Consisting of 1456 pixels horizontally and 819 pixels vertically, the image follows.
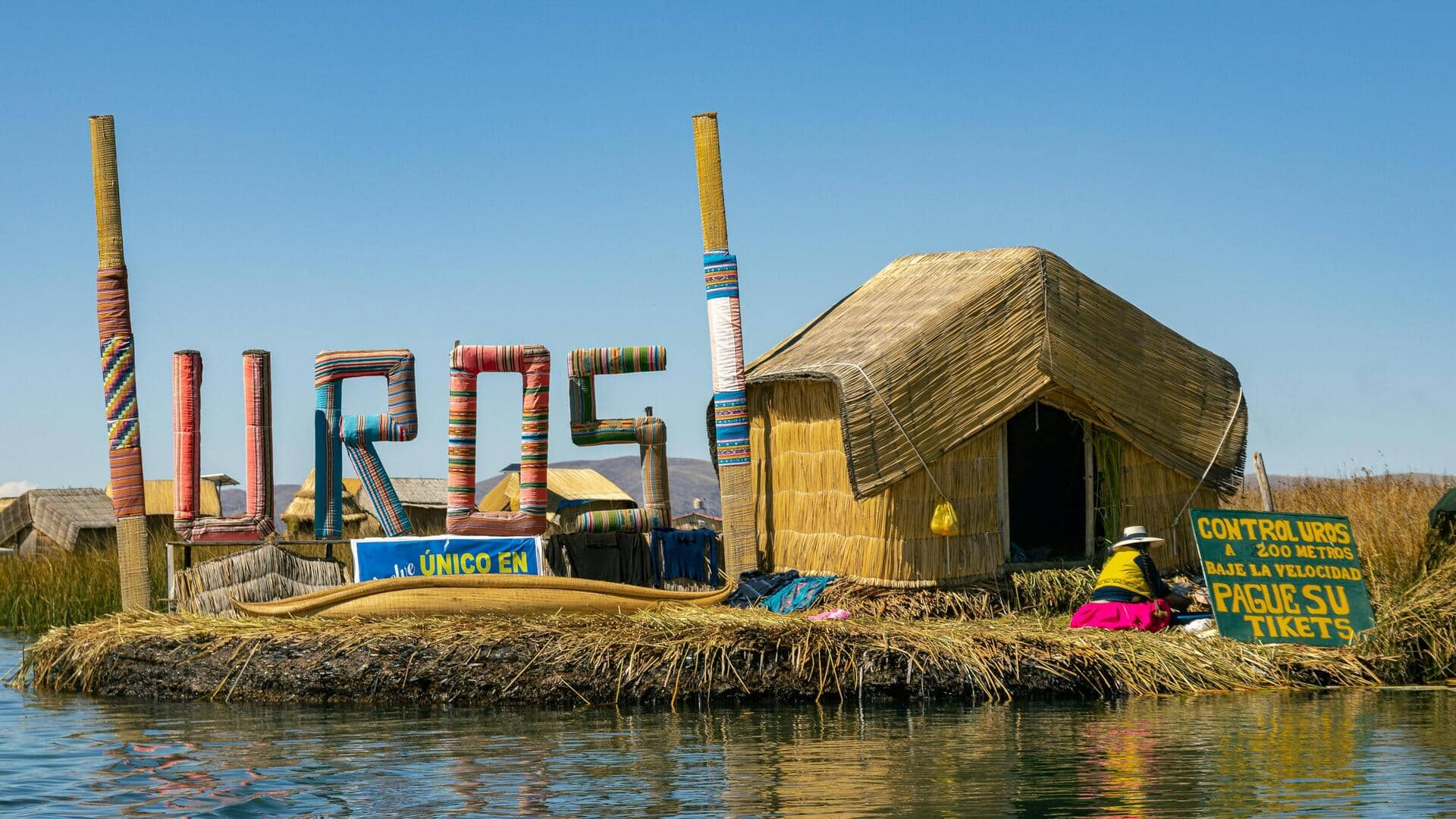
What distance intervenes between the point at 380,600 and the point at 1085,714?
5.91m

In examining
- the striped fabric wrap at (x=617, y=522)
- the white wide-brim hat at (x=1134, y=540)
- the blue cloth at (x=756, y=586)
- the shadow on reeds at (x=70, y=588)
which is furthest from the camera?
the shadow on reeds at (x=70, y=588)

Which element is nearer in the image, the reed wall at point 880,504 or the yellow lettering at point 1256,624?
the yellow lettering at point 1256,624

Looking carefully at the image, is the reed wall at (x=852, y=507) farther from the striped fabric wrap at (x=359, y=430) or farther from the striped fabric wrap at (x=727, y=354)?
the striped fabric wrap at (x=359, y=430)

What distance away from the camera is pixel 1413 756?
889cm

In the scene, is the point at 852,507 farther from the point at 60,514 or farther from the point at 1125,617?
the point at 60,514

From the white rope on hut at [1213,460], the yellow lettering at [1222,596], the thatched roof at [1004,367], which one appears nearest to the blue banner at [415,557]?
the thatched roof at [1004,367]

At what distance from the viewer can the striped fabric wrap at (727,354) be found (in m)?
15.7

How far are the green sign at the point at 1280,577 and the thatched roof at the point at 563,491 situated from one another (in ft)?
77.8

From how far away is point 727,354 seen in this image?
15.7 metres

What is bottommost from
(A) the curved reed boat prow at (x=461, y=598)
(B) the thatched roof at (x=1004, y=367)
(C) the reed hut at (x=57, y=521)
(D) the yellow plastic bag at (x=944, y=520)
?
(A) the curved reed boat prow at (x=461, y=598)

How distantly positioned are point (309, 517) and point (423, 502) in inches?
173

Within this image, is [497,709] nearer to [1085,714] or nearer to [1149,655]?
[1085,714]

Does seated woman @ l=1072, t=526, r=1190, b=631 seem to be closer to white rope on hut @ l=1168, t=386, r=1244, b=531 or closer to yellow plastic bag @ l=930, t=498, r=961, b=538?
yellow plastic bag @ l=930, t=498, r=961, b=538

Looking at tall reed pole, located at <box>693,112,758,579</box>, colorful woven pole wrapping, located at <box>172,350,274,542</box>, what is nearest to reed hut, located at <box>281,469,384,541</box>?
colorful woven pole wrapping, located at <box>172,350,274,542</box>
